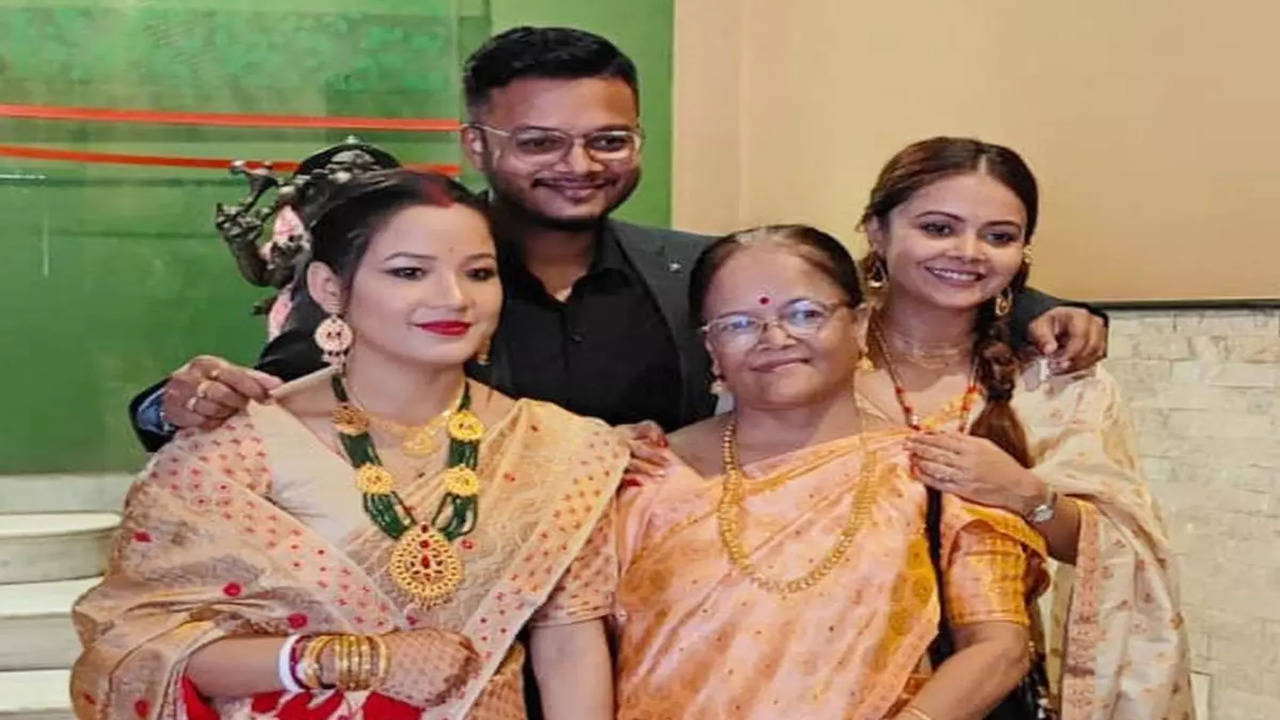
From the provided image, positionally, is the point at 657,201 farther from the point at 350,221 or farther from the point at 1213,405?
the point at 350,221

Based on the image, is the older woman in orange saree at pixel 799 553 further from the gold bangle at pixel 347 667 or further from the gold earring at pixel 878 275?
the gold bangle at pixel 347 667

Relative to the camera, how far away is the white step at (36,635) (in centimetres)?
329

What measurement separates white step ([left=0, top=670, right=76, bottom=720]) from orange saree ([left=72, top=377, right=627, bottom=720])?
61.7 inches

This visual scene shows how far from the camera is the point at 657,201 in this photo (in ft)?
14.2

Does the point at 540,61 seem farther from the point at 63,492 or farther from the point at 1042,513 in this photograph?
the point at 63,492

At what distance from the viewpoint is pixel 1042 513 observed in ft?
5.60

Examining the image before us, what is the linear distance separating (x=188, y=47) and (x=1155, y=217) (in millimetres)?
2998

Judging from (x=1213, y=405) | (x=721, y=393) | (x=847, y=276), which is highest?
(x=847, y=276)

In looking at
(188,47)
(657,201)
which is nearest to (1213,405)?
(657,201)

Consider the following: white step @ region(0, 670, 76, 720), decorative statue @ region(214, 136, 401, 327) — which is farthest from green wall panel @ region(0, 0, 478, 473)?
white step @ region(0, 670, 76, 720)

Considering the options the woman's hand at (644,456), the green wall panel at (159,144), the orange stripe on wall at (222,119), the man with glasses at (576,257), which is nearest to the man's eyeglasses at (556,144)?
the man with glasses at (576,257)

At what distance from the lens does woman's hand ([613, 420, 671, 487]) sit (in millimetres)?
1692

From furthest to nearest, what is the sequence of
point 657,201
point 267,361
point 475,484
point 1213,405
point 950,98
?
point 657,201 → point 950,98 → point 1213,405 → point 267,361 → point 475,484

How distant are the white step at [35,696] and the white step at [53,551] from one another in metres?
0.38
